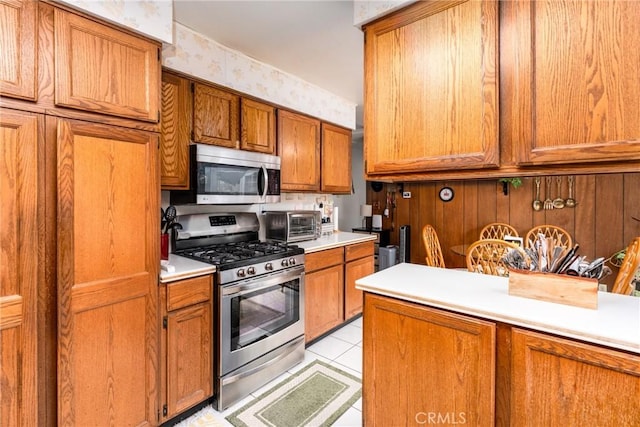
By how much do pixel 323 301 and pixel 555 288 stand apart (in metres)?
1.88

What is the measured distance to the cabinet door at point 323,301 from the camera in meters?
2.56

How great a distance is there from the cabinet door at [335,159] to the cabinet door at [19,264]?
2.36 metres

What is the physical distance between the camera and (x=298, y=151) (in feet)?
9.78

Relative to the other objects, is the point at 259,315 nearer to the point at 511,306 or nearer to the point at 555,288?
the point at 511,306

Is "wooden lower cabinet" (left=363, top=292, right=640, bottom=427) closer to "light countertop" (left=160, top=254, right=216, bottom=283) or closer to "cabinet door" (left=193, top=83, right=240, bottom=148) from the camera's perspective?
"light countertop" (left=160, top=254, right=216, bottom=283)

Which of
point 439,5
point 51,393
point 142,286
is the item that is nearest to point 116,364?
point 51,393

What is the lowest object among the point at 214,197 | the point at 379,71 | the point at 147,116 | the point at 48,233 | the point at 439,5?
the point at 48,233

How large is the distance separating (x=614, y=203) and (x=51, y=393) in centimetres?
504

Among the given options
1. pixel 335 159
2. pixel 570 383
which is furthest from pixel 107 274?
pixel 335 159

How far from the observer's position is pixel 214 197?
7.25ft

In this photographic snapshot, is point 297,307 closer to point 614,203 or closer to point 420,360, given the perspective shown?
point 420,360

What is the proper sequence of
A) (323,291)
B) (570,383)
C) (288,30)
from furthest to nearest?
→ (323,291), (288,30), (570,383)

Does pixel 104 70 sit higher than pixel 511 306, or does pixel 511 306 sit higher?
pixel 104 70

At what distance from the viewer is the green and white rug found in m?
1.81
